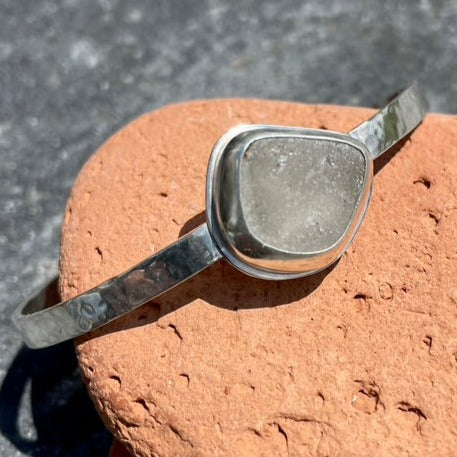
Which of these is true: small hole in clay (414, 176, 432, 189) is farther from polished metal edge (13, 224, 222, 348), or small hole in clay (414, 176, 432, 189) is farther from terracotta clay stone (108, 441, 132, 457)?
terracotta clay stone (108, 441, 132, 457)

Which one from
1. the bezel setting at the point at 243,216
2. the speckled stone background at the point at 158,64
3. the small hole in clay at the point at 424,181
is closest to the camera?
the bezel setting at the point at 243,216

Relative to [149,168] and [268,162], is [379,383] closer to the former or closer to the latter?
[268,162]

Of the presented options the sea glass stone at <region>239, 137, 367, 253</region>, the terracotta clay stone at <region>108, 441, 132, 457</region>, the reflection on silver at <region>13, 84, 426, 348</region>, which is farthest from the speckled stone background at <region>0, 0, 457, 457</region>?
the sea glass stone at <region>239, 137, 367, 253</region>

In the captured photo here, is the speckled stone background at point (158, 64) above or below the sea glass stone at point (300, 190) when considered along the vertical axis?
below

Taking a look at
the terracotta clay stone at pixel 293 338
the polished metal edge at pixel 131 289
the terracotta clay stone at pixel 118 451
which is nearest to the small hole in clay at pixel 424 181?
the terracotta clay stone at pixel 293 338

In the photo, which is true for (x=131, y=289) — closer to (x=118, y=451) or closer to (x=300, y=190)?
(x=300, y=190)

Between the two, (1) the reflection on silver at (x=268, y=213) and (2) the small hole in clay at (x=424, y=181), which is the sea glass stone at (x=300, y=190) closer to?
(1) the reflection on silver at (x=268, y=213)

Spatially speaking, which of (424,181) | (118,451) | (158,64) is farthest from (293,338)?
(158,64)
